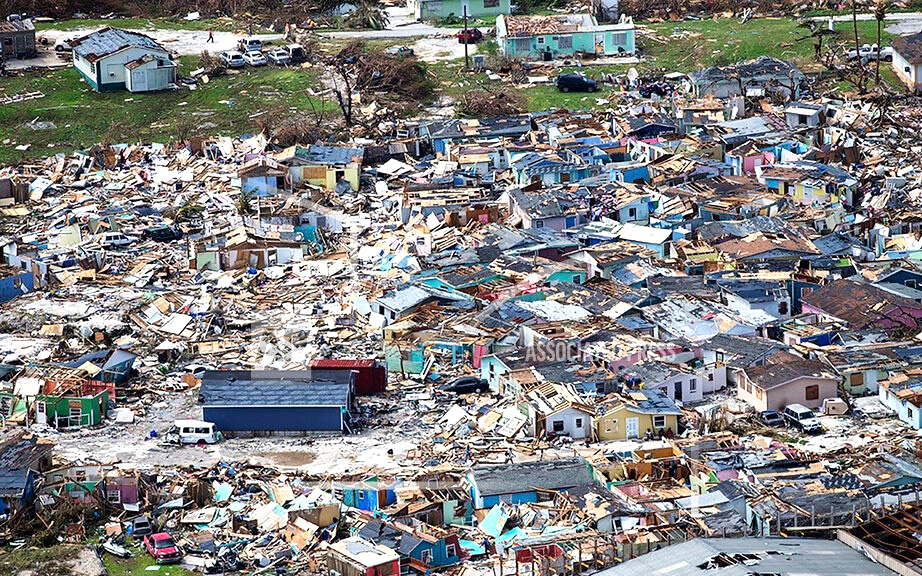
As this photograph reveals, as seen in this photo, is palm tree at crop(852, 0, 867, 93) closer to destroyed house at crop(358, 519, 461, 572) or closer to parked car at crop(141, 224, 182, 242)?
parked car at crop(141, 224, 182, 242)

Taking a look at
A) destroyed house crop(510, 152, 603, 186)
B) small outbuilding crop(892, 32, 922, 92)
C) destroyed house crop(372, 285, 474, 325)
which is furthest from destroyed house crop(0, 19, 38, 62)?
small outbuilding crop(892, 32, 922, 92)

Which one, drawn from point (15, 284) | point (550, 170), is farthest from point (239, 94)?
point (15, 284)

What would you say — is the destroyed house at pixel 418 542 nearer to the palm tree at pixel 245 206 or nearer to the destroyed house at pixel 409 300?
the destroyed house at pixel 409 300

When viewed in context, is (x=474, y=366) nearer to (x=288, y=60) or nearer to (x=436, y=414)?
(x=436, y=414)

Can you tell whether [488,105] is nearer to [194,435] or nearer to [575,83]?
[575,83]

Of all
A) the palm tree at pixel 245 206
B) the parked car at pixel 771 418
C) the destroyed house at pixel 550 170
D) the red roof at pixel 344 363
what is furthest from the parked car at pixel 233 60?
the parked car at pixel 771 418

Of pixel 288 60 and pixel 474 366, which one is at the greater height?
pixel 288 60

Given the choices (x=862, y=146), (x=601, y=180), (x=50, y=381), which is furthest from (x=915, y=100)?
(x=50, y=381)
